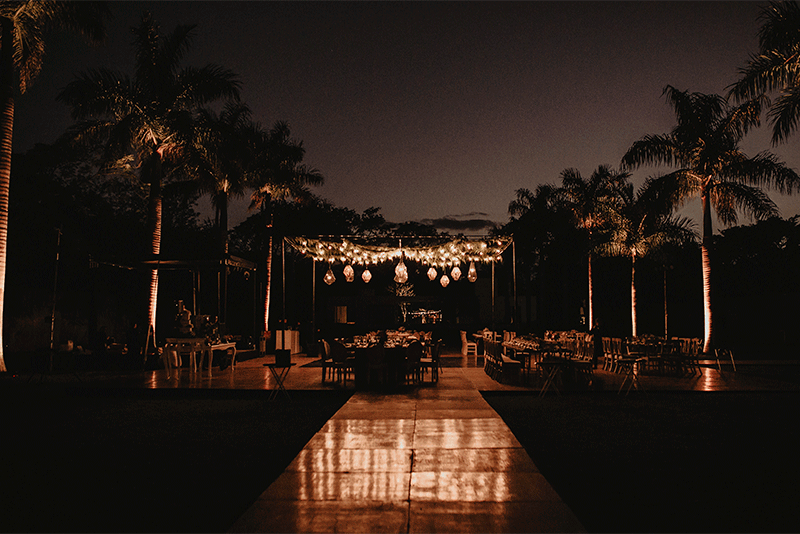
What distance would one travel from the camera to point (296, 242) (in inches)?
631

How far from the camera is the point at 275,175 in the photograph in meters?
22.8

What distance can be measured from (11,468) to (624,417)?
24.6ft

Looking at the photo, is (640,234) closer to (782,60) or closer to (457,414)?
(782,60)

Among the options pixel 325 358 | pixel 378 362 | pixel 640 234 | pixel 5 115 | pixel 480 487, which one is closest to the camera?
pixel 480 487

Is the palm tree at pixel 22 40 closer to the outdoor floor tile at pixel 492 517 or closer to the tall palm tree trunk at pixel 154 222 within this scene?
the tall palm tree trunk at pixel 154 222

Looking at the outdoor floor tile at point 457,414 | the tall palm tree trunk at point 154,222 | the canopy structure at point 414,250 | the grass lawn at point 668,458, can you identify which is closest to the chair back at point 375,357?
the grass lawn at point 668,458

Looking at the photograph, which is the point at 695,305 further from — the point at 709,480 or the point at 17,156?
the point at 17,156

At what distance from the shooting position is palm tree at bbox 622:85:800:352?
1599 centimetres

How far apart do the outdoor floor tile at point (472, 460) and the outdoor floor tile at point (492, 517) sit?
0.90 meters

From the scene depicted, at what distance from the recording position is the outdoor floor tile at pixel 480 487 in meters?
4.16

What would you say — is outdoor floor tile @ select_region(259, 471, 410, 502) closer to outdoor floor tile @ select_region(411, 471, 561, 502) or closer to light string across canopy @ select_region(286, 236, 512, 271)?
outdoor floor tile @ select_region(411, 471, 561, 502)

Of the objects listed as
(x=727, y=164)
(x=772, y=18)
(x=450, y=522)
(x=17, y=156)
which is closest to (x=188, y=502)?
(x=450, y=522)

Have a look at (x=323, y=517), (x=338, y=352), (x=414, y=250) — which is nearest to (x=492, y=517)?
(x=323, y=517)

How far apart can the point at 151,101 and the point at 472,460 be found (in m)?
14.1
